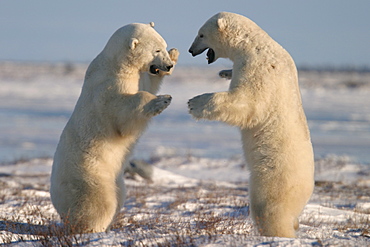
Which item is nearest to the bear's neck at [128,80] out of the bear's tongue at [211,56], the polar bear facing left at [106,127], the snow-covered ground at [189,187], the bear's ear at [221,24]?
the polar bear facing left at [106,127]

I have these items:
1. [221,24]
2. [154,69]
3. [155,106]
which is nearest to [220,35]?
[221,24]

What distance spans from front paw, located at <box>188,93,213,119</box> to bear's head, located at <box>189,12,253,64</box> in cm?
64

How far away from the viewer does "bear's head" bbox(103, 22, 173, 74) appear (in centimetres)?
500

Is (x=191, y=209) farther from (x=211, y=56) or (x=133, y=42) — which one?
(x=133, y=42)

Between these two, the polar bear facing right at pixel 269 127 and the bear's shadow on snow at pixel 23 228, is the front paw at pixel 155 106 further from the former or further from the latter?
the bear's shadow on snow at pixel 23 228

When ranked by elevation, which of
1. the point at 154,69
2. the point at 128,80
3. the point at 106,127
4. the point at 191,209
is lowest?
the point at 191,209

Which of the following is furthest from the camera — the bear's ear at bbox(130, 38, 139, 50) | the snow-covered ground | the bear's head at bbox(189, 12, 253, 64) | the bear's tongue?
the bear's tongue

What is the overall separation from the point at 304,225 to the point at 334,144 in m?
10.4

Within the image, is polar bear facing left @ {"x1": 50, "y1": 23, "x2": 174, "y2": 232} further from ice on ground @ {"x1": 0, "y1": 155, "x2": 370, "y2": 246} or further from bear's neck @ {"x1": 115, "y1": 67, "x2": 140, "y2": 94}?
ice on ground @ {"x1": 0, "y1": 155, "x2": 370, "y2": 246}

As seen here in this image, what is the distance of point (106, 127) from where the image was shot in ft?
16.0

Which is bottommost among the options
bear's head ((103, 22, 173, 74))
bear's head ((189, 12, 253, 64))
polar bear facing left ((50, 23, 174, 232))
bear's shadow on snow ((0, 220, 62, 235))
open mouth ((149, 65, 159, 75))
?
bear's shadow on snow ((0, 220, 62, 235))

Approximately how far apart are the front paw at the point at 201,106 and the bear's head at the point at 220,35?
2.11 ft

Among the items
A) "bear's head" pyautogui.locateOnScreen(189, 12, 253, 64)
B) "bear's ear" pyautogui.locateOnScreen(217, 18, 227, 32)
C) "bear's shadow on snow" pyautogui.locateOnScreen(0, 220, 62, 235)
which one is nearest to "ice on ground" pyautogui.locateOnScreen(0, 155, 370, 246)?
"bear's shadow on snow" pyautogui.locateOnScreen(0, 220, 62, 235)

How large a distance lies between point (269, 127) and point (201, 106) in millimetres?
601
